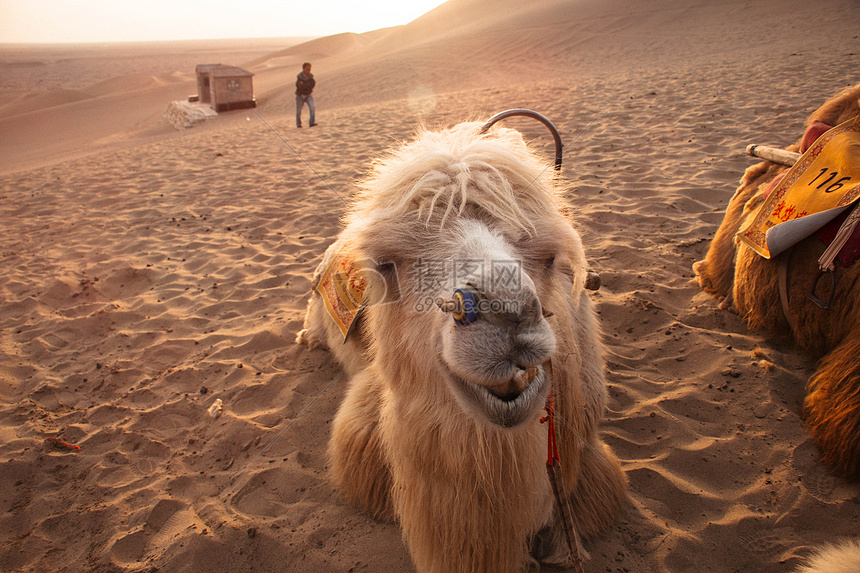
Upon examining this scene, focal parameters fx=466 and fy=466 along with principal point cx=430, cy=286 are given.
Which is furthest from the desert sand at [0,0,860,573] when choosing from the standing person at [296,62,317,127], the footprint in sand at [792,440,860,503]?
the standing person at [296,62,317,127]

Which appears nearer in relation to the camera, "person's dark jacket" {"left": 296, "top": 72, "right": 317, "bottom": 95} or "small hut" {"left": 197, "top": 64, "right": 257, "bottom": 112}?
"person's dark jacket" {"left": 296, "top": 72, "right": 317, "bottom": 95}

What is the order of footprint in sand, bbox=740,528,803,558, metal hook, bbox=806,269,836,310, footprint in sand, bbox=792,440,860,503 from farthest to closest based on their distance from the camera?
1. metal hook, bbox=806,269,836,310
2. footprint in sand, bbox=792,440,860,503
3. footprint in sand, bbox=740,528,803,558

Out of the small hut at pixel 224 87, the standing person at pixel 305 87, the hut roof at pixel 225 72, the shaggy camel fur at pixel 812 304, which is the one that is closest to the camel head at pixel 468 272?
the shaggy camel fur at pixel 812 304

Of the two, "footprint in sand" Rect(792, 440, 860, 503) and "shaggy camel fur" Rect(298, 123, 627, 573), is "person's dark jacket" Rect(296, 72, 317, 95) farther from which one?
"footprint in sand" Rect(792, 440, 860, 503)

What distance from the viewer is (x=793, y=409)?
8.56 ft

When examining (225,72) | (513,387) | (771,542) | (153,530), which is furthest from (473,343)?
(225,72)

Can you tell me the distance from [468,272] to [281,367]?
2.53 meters

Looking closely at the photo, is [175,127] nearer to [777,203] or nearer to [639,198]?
[639,198]

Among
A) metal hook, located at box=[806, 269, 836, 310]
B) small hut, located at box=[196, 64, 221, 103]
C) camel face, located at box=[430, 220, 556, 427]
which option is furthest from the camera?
small hut, located at box=[196, 64, 221, 103]

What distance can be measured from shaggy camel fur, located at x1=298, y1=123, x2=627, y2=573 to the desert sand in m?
0.56

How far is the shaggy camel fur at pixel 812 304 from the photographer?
2250 mm

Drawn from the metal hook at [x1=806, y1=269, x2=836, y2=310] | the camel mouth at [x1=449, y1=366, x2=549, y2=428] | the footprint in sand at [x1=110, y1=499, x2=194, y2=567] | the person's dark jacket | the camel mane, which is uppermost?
the person's dark jacket

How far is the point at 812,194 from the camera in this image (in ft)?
8.84

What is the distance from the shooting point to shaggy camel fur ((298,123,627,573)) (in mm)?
1172
